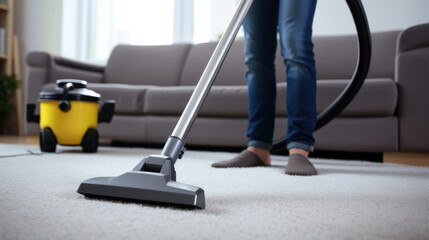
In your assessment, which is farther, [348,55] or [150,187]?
[348,55]

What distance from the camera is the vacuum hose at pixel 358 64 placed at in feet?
4.42

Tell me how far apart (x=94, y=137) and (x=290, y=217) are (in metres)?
1.36

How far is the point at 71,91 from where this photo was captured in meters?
1.68

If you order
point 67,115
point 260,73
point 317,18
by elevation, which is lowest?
point 67,115

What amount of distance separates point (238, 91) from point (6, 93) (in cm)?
256

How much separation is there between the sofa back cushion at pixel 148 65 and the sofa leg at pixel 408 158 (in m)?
1.65

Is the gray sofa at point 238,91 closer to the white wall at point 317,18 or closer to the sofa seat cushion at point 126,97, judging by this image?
the sofa seat cushion at point 126,97

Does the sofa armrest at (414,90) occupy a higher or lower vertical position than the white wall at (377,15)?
lower

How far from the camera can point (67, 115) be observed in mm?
1682

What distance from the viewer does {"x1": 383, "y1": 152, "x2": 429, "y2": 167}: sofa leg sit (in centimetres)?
165

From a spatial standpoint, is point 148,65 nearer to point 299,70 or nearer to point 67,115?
point 67,115

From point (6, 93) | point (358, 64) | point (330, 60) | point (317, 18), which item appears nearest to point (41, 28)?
point (6, 93)

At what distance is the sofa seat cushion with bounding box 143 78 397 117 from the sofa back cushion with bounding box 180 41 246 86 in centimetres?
55

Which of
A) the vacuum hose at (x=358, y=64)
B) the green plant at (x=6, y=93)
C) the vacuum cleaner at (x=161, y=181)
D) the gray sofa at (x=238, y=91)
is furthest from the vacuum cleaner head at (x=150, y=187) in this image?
the green plant at (x=6, y=93)
